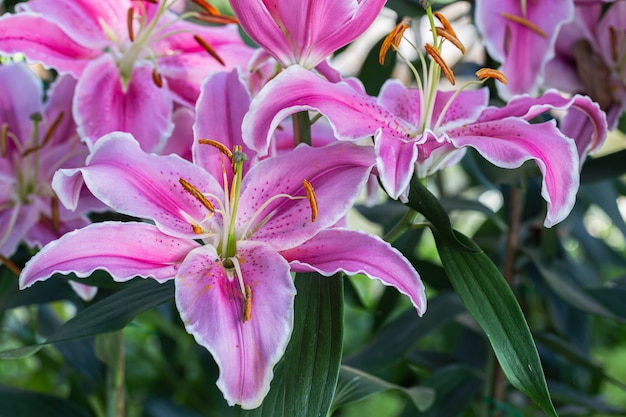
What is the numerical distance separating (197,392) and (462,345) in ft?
1.56

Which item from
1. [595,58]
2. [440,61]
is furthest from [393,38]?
[595,58]

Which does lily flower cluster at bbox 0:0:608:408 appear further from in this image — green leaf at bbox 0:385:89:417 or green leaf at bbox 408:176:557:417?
green leaf at bbox 0:385:89:417

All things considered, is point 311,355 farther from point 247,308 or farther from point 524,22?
point 524,22

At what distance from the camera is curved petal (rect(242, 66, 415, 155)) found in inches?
17.6

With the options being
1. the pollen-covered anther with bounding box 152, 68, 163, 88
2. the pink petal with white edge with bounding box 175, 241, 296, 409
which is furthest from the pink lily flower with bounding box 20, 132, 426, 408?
the pollen-covered anther with bounding box 152, 68, 163, 88

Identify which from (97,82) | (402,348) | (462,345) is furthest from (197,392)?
(97,82)

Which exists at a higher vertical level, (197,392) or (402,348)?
(402,348)

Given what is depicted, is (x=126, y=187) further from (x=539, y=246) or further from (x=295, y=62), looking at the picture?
(x=539, y=246)

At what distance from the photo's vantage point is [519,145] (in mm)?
458

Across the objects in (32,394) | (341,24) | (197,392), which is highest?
(341,24)

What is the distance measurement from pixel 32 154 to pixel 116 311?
0.20 m

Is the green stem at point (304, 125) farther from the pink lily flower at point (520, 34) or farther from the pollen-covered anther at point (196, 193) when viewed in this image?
the pink lily flower at point (520, 34)

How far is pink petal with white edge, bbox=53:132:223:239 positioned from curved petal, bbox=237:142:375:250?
3 cm

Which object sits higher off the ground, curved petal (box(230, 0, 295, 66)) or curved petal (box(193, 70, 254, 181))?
curved petal (box(230, 0, 295, 66))
